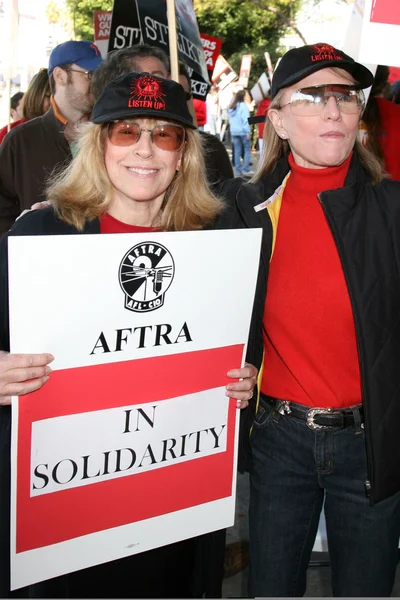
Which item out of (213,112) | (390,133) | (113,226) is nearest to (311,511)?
(113,226)

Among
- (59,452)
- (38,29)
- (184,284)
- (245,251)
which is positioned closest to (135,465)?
(59,452)

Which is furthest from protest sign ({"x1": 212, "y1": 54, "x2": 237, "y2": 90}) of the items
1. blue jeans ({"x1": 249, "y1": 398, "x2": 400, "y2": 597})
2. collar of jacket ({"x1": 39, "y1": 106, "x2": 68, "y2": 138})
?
blue jeans ({"x1": 249, "y1": 398, "x2": 400, "y2": 597})

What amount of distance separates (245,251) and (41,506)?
2.82 ft

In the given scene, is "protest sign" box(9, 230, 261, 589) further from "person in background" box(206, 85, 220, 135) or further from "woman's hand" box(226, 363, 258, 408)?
"person in background" box(206, 85, 220, 135)

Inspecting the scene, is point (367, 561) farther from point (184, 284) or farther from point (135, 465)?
point (184, 284)

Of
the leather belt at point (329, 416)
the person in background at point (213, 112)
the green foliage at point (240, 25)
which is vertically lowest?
the leather belt at point (329, 416)

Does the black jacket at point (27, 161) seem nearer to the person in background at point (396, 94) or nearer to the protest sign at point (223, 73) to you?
the person in background at point (396, 94)

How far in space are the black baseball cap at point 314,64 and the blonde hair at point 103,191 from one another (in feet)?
1.11

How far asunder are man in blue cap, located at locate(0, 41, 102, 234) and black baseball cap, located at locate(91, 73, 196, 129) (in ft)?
5.97

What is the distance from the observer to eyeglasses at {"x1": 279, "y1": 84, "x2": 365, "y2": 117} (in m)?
2.10

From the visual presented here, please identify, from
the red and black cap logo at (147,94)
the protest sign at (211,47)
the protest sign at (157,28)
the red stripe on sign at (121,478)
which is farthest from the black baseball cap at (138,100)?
the protest sign at (211,47)

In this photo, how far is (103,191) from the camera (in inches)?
81.9

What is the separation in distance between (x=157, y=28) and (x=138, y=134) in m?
3.60

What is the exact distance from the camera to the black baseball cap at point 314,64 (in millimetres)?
2089
